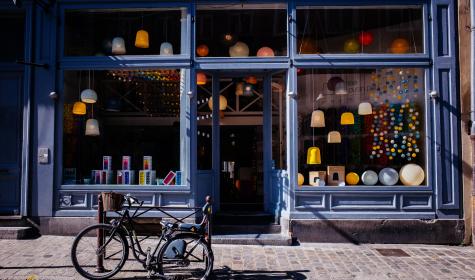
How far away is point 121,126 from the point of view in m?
8.73

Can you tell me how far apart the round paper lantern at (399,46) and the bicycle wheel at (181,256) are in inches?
217

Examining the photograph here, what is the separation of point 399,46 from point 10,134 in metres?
8.20

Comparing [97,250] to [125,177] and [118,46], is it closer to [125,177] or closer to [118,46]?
[125,177]

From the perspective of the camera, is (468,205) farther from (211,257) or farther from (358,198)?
(211,257)

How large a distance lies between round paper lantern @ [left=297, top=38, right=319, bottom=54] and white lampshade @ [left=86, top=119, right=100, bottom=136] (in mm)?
4440

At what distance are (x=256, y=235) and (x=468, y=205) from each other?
403 centimetres

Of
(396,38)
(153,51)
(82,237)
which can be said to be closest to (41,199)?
(82,237)

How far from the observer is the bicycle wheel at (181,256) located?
5727 mm

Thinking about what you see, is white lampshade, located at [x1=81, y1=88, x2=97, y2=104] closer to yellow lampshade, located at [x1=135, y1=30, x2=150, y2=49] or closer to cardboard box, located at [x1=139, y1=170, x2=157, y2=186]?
yellow lampshade, located at [x1=135, y1=30, x2=150, y2=49]

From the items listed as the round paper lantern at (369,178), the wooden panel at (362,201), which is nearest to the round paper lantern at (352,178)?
the round paper lantern at (369,178)

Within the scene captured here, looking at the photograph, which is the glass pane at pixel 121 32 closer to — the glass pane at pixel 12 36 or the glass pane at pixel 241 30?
the glass pane at pixel 241 30

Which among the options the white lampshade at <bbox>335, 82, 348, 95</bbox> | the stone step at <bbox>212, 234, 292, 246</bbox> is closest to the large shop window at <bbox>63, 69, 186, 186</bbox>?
the stone step at <bbox>212, 234, 292, 246</bbox>

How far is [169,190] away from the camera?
26.9 feet

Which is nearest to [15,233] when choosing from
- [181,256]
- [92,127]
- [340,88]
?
[92,127]
